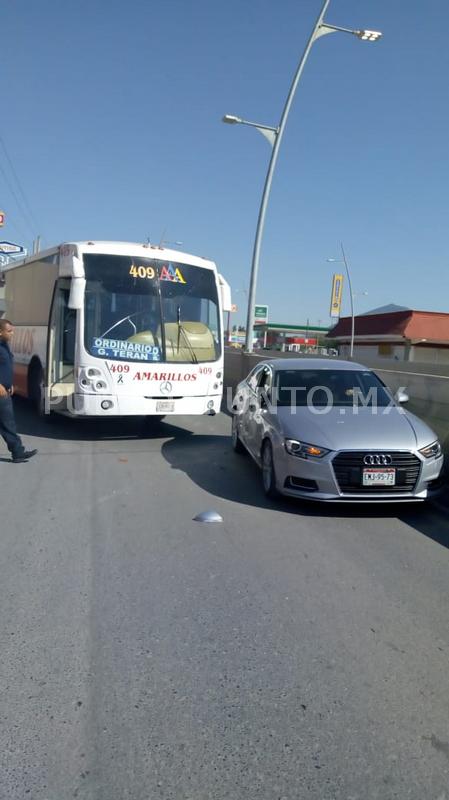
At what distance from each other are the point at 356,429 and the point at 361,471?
22.7 inches

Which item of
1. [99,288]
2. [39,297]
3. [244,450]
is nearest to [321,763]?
[244,450]

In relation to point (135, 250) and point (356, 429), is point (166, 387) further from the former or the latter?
point (356, 429)

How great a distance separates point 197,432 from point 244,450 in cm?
256

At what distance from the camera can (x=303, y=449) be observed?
20.6 ft

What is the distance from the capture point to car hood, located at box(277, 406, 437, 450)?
6164mm

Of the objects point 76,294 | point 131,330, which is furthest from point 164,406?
point 76,294

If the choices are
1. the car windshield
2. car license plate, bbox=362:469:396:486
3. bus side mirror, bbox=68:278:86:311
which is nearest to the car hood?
car license plate, bbox=362:469:396:486

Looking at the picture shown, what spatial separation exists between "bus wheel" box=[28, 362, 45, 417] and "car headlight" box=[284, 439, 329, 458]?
649 centimetres

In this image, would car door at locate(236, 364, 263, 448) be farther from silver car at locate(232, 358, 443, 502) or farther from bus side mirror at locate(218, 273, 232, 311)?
bus side mirror at locate(218, 273, 232, 311)

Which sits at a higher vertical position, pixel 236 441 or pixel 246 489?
pixel 246 489

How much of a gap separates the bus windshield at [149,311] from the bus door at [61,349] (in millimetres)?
614

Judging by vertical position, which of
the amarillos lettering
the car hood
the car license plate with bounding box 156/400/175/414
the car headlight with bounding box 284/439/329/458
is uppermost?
the car hood

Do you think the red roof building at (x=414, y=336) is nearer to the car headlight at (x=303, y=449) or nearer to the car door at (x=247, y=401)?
the car door at (x=247, y=401)

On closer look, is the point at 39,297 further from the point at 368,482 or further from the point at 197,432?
the point at 368,482
